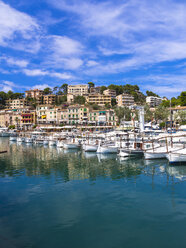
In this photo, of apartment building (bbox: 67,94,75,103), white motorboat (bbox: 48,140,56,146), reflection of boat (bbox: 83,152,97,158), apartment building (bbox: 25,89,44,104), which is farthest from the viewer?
apartment building (bbox: 25,89,44,104)

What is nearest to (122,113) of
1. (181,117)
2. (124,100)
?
(181,117)

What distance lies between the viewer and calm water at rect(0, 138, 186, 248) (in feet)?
41.4

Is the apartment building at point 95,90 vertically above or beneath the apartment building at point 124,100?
above

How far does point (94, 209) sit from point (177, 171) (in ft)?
50.2

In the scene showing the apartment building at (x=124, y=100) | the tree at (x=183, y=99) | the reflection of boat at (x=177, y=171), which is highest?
the apartment building at (x=124, y=100)

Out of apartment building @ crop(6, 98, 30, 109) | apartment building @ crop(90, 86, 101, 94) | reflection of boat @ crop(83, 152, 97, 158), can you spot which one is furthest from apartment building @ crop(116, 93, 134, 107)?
reflection of boat @ crop(83, 152, 97, 158)

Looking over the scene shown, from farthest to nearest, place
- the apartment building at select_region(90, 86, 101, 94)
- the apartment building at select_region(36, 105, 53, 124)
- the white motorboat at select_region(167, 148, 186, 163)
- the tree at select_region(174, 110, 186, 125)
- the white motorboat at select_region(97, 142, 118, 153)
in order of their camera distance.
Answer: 1. the apartment building at select_region(90, 86, 101, 94)
2. the apartment building at select_region(36, 105, 53, 124)
3. the tree at select_region(174, 110, 186, 125)
4. the white motorboat at select_region(97, 142, 118, 153)
5. the white motorboat at select_region(167, 148, 186, 163)

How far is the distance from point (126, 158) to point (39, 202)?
21.8 metres

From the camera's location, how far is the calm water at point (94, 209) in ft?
41.4

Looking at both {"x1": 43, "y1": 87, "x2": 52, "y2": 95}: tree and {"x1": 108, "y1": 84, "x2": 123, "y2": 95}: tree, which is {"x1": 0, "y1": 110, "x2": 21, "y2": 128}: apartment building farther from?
{"x1": 108, "y1": 84, "x2": 123, "y2": 95}: tree

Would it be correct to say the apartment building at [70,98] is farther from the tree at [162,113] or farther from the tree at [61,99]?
the tree at [162,113]

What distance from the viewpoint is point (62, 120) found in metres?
120

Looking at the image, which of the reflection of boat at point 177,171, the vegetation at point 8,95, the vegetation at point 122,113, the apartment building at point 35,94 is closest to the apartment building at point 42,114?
the apartment building at point 35,94

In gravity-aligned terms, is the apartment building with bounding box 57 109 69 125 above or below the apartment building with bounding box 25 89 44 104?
below
